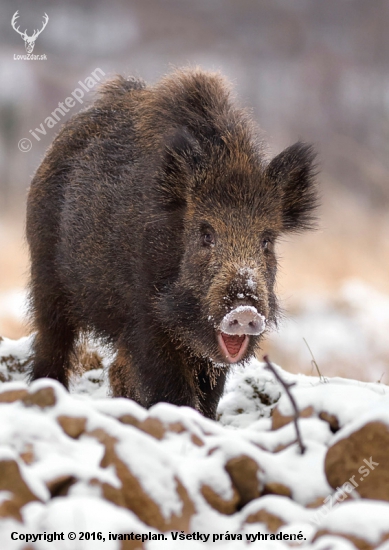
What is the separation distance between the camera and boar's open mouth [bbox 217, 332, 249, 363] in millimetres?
4777

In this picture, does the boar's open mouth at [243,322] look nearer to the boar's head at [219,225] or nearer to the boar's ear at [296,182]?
the boar's head at [219,225]

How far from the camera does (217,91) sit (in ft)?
18.7

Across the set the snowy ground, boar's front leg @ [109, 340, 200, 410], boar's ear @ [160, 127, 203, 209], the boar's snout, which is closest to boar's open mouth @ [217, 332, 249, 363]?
the boar's snout

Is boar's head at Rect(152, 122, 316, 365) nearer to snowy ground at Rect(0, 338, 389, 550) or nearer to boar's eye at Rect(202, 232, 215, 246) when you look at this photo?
boar's eye at Rect(202, 232, 215, 246)

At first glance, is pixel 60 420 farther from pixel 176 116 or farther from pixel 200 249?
pixel 176 116

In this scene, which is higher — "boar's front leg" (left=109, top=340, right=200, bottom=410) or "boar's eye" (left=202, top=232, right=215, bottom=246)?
"boar's eye" (left=202, top=232, right=215, bottom=246)

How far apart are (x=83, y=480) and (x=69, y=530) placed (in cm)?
25

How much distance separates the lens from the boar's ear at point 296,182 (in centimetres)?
534

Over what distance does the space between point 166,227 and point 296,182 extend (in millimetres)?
956

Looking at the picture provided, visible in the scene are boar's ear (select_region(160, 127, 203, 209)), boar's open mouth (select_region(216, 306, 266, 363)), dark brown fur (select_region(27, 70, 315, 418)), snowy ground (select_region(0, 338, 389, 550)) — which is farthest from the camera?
boar's ear (select_region(160, 127, 203, 209))

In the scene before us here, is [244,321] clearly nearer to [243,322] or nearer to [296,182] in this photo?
[243,322]

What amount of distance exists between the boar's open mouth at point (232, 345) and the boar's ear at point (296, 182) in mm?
1081

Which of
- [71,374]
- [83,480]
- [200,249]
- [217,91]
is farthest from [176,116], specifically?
[83,480]

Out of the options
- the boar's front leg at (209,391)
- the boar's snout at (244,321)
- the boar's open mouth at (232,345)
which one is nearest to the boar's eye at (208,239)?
the boar's open mouth at (232,345)
